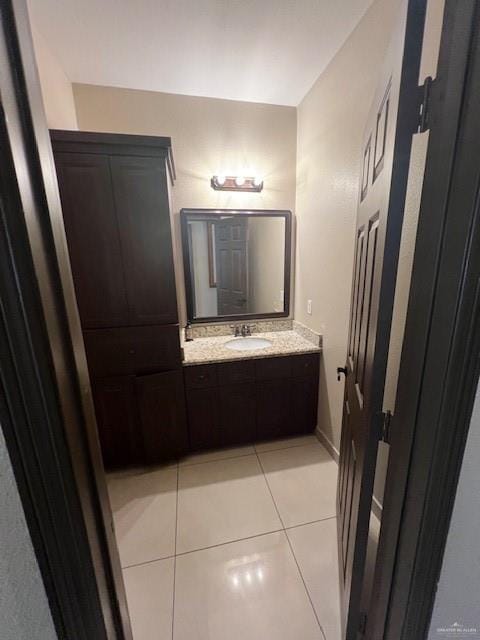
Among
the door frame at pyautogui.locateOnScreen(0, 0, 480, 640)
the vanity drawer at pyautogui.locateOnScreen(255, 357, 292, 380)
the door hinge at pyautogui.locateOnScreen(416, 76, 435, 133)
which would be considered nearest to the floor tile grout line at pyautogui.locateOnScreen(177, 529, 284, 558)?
the door frame at pyautogui.locateOnScreen(0, 0, 480, 640)

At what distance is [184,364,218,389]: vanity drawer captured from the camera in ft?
6.38

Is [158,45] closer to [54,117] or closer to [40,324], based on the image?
[54,117]

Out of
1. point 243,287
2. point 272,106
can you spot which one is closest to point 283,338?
point 243,287

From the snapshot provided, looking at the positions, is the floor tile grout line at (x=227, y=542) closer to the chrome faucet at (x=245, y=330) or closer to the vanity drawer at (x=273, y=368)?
the vanity drawer at (x=273, y=368)

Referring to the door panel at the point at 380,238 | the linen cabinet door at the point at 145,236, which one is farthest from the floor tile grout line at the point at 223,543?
the linen cabinet door at the point at 145,236

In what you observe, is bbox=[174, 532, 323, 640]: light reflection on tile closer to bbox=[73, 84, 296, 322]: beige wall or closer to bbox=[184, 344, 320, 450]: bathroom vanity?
bbox=[184, 344, 320, 450]: bathroom vanity

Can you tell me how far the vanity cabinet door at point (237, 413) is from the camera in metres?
2.06

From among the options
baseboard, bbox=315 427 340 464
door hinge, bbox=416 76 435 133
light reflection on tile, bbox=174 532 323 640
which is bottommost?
light reflection on tile, bbox=174 532 323 640

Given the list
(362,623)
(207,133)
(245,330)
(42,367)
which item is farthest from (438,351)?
(207,133)

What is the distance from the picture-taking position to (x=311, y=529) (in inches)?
60.4

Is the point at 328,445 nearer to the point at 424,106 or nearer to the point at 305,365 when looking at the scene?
the point at 305,365

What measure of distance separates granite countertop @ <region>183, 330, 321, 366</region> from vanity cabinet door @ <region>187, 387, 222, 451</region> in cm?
24

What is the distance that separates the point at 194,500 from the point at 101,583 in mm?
1163

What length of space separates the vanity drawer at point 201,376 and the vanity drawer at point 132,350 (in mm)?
117
